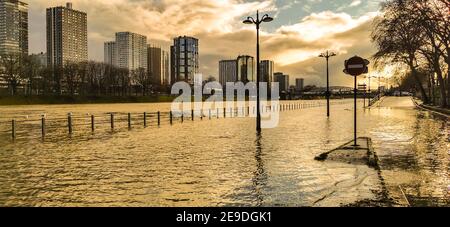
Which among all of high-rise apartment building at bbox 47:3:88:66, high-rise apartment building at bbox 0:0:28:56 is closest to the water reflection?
high-rise apartment building at bbox 0:0:28:56

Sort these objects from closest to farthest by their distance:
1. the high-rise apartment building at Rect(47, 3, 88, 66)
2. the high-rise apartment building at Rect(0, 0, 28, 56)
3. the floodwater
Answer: the floodwater
the high-rise apartment building at Rect(0, 0, 28, 56)
the high-rise apartment building at Rect(47, 3, 88, 66)

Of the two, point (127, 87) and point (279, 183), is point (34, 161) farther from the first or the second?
point (127, 87)

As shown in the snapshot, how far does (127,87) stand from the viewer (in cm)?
14788

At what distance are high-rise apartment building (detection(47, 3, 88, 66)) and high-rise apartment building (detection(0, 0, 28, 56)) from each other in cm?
2067

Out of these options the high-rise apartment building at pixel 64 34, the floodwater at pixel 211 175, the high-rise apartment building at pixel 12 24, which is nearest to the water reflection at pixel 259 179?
the floodwater at pixel 211 175

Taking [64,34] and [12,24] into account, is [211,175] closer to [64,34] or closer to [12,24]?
[12,24]

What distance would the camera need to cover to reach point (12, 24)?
13150cm

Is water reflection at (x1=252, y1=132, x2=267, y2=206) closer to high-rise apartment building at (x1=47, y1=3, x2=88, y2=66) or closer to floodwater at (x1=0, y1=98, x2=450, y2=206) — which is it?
floodwater at (x1=0, y1=98, x2=450, y2=206)

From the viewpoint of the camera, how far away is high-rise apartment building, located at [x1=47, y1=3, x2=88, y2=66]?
15900 cm

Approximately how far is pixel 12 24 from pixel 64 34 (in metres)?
33.1
